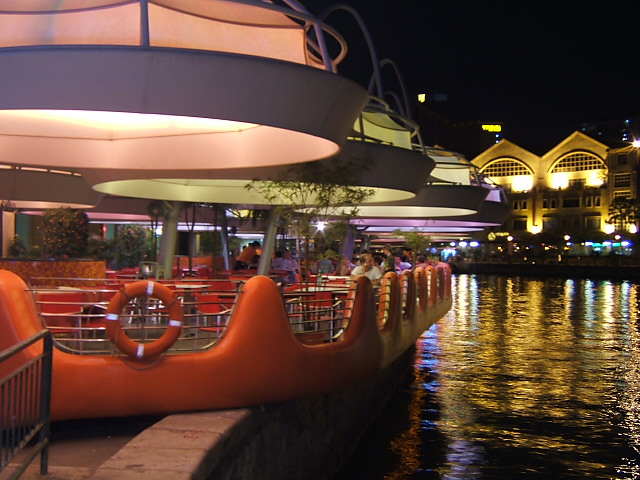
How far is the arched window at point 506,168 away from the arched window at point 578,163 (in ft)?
12.6

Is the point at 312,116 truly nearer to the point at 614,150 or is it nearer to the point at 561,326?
the point at 561,326

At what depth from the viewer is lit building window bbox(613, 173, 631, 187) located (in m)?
96.8

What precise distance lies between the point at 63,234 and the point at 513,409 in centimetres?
1060

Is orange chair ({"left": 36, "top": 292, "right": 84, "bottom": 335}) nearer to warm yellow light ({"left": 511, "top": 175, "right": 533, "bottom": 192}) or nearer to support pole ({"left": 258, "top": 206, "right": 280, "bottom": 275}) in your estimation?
support pole ({"left": 258, "top": 206, "right": 280, "bottom": 275})

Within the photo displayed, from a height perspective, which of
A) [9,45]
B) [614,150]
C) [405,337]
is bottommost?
[405,337]

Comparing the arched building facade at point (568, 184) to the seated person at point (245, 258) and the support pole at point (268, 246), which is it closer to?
the seated person at point (245, 258)

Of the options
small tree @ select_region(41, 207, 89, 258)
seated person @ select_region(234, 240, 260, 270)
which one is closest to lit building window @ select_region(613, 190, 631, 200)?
seated person @ select_region(234, 240, 260, 270)

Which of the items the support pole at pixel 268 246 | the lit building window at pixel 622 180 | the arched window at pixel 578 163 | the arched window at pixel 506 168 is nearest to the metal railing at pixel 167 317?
the support pole at pixel 268 246

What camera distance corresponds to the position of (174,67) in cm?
923

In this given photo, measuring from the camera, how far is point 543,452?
12383 mm

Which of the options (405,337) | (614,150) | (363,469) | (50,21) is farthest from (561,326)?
(614,150)

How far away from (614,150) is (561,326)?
75074mm

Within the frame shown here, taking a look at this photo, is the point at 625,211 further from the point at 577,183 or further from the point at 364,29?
the point at 364,29

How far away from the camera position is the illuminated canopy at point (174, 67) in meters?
9.18
